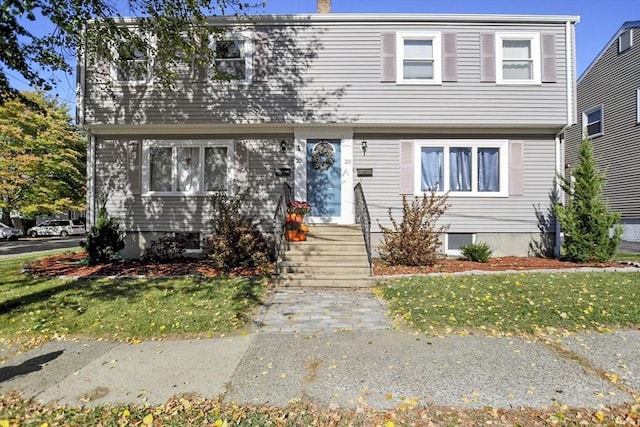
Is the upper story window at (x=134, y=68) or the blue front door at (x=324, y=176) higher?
the upper story window at (x=134, y=68)

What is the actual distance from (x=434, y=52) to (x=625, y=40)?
12692 millimetres

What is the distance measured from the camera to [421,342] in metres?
4.39

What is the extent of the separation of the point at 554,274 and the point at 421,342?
16.3 ft

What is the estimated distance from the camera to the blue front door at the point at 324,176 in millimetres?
10391

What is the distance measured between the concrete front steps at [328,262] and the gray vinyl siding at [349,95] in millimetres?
3280

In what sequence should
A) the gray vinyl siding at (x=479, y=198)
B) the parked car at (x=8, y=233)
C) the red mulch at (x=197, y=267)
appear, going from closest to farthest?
the red mulch at (x=197, y=267) → the gray vinyl siding at (x=479, y=198) → the parked car at (x=8, y=233)

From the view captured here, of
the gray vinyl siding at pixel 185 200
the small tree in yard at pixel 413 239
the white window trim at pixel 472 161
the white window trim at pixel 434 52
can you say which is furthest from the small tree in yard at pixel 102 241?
the white window trim at pixel 434 52

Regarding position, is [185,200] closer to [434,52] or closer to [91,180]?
[91,180]

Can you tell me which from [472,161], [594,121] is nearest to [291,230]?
[472,161]

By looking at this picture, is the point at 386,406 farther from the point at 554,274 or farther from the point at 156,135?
the point at 156,135

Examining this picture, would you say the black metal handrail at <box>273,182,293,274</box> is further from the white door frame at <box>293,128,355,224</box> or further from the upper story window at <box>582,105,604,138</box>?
the upper story window at <box>582,105,604,138</box>

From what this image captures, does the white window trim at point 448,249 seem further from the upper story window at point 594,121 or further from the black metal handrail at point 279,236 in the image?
the upper story window at point 594,121

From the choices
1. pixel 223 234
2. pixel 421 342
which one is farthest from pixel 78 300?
pixel 421 342

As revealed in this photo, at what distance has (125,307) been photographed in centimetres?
586
